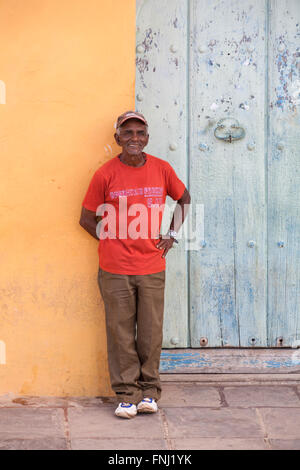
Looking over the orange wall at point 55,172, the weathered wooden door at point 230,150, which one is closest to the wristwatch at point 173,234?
the weathered wooden door at point 230,150

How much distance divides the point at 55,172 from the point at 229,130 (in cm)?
109

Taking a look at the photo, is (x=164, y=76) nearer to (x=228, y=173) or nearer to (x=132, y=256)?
(x=228, y=173)

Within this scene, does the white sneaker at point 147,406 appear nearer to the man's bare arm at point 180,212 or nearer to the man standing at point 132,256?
the man standing at point 132,256

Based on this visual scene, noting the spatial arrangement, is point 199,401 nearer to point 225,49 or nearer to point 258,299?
point 258,299

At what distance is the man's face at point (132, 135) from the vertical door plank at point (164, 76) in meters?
0.46

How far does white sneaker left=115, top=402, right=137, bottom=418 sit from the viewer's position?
3.78 m

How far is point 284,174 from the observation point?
432 cm

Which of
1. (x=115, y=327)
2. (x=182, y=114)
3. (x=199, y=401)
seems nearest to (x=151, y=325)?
(x=115, y=327)

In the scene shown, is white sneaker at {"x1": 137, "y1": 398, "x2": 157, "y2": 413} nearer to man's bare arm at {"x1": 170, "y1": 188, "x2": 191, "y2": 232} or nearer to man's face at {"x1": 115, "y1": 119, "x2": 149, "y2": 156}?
man's bare arm at {"x1": 170, "y1": 188, "x2": 191, "y2": 232}

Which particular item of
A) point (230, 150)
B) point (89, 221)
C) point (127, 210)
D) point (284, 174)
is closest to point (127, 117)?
point (127, 210)

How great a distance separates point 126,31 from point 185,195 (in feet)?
3.19

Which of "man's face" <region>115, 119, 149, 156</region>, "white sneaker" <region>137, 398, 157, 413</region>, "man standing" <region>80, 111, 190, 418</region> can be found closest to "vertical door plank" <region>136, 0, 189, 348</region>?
"man standing" <region>80, 111, 190, 418</region>

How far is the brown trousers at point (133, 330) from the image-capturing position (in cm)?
387

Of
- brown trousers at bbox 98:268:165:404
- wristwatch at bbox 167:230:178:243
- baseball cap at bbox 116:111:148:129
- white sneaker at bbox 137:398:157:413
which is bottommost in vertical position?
white sneaker at bbox 137:398:157:413
